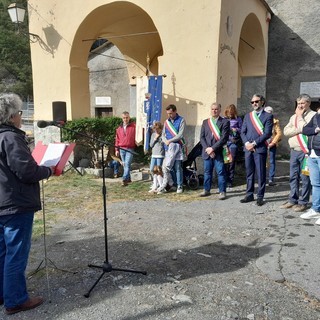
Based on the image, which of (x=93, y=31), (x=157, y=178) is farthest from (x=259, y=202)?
(x=93, y=31)

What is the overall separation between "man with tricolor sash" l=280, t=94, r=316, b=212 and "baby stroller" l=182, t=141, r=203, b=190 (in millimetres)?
2013

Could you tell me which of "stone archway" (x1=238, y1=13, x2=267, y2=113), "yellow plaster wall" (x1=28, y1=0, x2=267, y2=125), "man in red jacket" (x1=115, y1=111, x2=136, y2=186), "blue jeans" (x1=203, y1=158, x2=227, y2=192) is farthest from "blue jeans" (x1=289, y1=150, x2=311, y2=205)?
"stone archway" (x1=238, y1=13, x2=267, y2=113)

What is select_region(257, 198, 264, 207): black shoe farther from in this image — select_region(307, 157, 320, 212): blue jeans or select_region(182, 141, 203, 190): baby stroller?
select_region(182, 141, 203, 190): baby stroller

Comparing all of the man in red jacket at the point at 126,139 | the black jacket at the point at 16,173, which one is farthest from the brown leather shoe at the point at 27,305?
the man in red jacket at the point at 126,139

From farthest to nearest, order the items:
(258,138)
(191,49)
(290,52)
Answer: (290,52) → (191,49) → (258,138)

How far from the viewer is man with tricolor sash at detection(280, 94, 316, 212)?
555cm

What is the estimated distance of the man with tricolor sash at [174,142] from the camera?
280 inches

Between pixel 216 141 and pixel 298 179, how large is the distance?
1.60 metres

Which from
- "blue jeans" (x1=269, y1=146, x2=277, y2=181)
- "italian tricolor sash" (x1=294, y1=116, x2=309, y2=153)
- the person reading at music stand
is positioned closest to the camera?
"italian tricolor sash" (x1=294, y1=116, x2=309, y2=153)

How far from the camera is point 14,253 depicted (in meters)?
2.90

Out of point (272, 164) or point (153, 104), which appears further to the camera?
point (153, 104)

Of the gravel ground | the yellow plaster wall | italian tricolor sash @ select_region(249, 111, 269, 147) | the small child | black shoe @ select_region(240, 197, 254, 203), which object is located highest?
the yellow plaster wall

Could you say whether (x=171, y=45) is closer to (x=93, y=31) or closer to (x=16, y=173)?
(x=93, y=31)

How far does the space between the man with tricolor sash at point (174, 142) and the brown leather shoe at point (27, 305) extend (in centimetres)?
436
